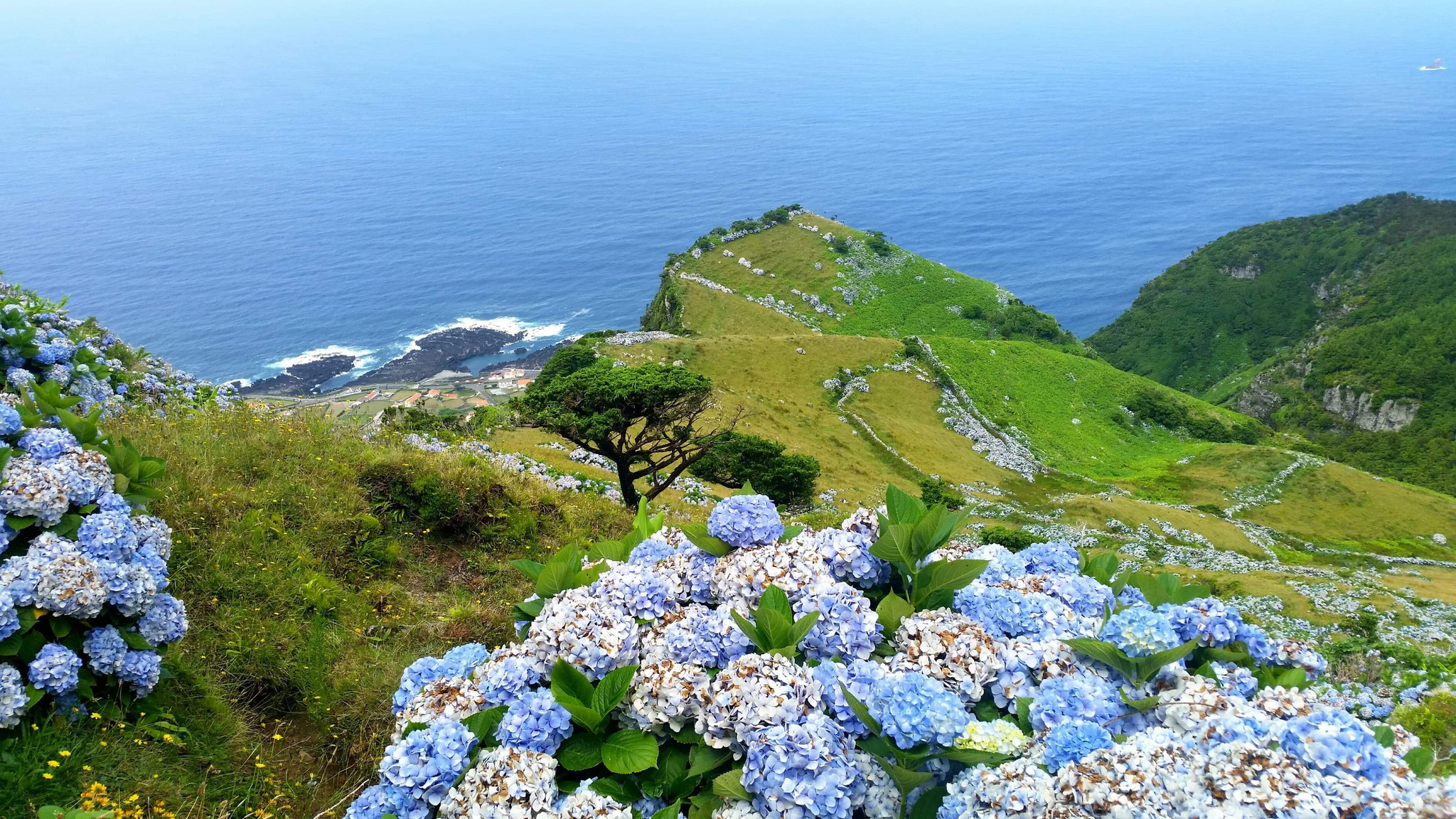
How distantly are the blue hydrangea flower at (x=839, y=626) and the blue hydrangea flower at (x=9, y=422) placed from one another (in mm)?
5560

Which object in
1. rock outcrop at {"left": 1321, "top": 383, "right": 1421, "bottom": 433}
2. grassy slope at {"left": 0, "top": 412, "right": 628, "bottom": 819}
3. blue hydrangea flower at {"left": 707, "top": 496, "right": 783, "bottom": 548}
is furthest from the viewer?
rock outcrop at {"left": 1321, "top": 383, "right": 1421, "bottom": 433}

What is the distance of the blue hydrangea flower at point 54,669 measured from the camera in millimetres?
4707

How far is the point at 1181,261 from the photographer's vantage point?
477 ft

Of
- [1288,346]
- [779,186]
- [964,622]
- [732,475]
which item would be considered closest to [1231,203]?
[1288,346]

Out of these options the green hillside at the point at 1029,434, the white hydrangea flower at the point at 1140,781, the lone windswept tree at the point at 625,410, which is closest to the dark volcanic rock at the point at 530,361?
the green hillside at the point at 1029,434

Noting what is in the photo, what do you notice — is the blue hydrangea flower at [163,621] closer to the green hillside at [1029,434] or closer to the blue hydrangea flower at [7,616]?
the blue hydrangea flower at [7,616]

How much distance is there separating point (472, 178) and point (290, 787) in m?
200

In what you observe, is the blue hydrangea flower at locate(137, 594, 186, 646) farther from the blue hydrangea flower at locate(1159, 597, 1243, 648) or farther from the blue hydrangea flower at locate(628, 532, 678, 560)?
the blue hydrangea flower at locate(1159, 597, 1243, 648)

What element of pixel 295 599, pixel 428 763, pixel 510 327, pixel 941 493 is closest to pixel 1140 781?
pixel 428 763

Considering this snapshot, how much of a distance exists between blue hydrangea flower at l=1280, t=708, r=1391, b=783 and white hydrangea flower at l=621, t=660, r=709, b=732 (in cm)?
228

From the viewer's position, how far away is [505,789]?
333cm

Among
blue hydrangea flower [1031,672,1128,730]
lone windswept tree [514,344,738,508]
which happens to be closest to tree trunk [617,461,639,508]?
lone windswept tree [514,344,738,508]

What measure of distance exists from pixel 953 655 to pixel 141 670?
5126 millimetres

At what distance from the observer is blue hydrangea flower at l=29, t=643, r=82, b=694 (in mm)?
4707
